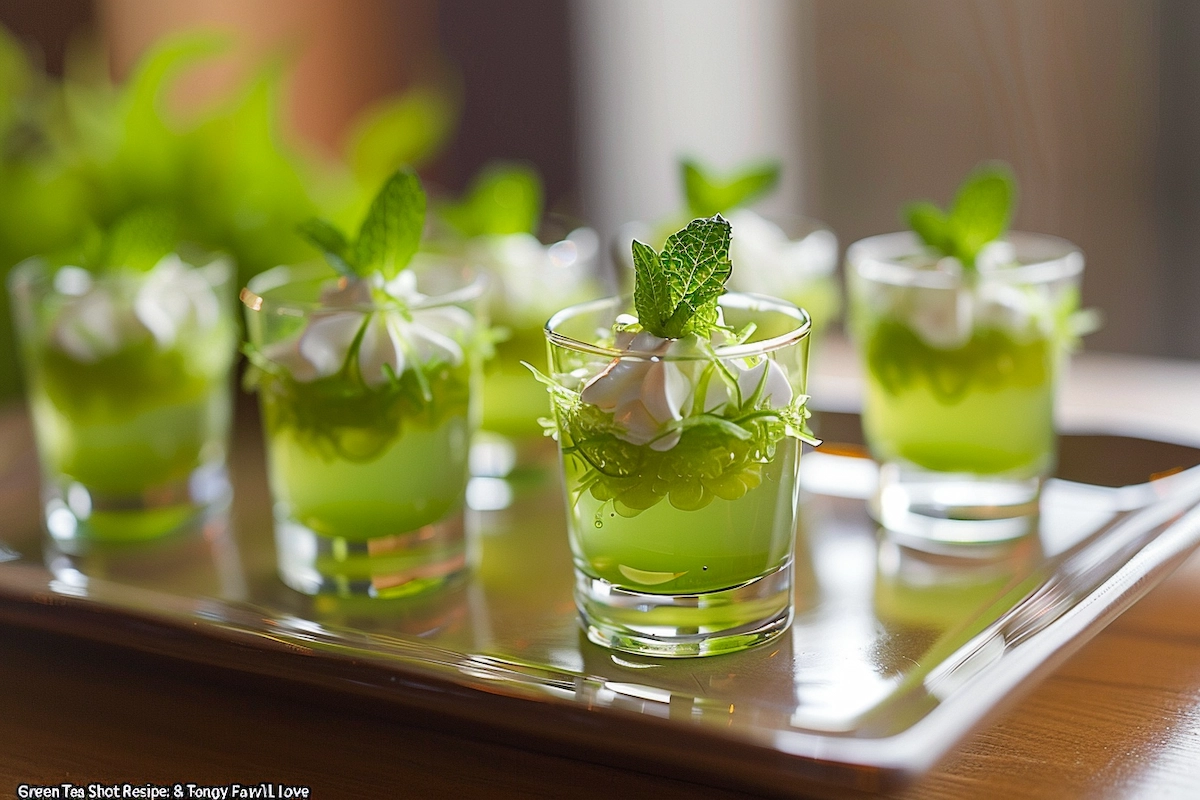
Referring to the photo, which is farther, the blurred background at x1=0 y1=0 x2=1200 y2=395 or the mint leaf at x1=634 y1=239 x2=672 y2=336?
the blurred background at x1=0 y1=0 x2=1200 y2=395

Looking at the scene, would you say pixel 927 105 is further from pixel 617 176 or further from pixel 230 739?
pixel 230 739

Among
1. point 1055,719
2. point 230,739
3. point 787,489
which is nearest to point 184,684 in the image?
point 230,739

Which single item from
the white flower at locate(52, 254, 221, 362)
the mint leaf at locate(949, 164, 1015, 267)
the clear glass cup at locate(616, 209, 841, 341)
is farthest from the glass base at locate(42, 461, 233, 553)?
the mint leaf at locate(949, 164, 1015, 267)

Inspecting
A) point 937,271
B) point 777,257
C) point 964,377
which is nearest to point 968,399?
point 964,377

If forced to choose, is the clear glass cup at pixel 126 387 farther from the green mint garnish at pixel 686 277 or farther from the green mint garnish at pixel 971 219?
the green mint garnish at pixel 971 219

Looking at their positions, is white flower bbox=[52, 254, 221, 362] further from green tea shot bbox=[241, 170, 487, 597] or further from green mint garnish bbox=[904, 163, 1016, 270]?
green mint garnish bbox=[904, 163, 1016, 270]

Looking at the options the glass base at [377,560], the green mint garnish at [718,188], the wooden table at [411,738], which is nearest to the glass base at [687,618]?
the wooden table at [411,738]
